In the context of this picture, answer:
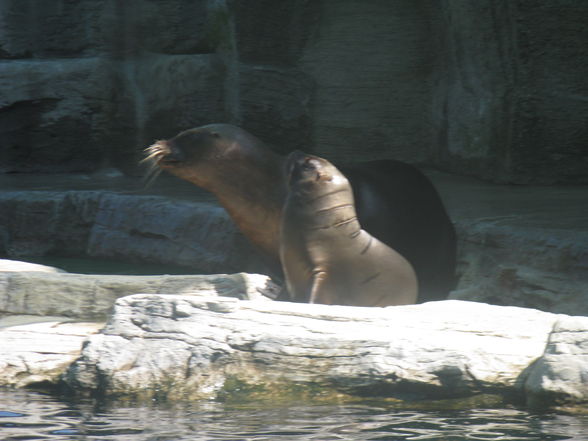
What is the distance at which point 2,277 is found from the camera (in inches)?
170

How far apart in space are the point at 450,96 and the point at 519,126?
2.97 ft

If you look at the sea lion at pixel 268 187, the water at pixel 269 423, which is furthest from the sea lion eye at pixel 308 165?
the water at pixel 269 423

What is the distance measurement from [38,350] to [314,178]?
55.3 inches

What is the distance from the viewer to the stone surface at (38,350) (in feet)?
11.7

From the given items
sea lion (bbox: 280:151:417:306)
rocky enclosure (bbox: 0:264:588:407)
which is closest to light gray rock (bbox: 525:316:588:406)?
rocky enclosure (bbox: 0:264:588:407)

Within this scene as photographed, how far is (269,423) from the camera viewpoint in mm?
2984

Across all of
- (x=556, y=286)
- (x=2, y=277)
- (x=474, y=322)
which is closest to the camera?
(x=474, y=322)

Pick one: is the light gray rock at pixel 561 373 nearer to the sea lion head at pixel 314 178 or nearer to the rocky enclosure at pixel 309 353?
the rocky enclosure at pixel 309 353

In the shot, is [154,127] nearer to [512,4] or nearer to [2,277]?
[512,4]

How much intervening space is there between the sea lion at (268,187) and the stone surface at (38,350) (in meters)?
1.51

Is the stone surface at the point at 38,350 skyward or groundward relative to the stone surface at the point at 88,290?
groundward

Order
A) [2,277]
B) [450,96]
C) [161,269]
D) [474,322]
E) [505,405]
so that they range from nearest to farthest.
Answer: [505,405], [474,322], [2,277], [161,269], [450,96]

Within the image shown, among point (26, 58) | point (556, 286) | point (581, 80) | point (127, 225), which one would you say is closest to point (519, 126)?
point (581, 80)

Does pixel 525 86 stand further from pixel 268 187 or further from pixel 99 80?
pixel 99 80
